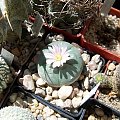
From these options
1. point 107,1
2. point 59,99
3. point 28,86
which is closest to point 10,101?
point 28,86

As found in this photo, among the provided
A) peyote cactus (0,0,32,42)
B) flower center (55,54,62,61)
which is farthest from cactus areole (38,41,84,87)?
peyote cactus (0,0,32,42)

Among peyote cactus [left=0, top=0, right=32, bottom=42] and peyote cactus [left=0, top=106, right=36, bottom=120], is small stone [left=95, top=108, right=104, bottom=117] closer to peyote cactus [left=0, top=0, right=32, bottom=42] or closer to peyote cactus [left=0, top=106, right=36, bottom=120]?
peyote cactus [left=0, top=106, right=36, bottom=120]

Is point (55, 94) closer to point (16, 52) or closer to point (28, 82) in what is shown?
point (28, 82)

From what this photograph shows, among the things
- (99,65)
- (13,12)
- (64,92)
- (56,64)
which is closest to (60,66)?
(56,64)

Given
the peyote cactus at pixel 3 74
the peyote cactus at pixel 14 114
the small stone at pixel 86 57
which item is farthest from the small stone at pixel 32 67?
the peyote cactus at pixel 14 114

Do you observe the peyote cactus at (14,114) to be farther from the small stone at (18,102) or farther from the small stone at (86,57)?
the small stone at (86,57)

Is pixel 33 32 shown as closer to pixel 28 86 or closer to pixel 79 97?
pixel 28 86

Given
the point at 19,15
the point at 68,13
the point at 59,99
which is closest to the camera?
the point at 19,15

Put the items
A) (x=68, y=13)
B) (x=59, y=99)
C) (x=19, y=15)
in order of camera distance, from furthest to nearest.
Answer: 1. (x=68, y=13)
2. (x=59, y=99)
3. (x=19, y=15)
